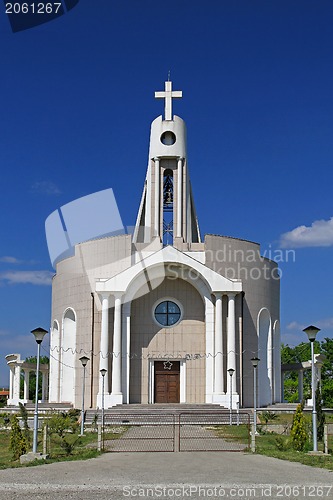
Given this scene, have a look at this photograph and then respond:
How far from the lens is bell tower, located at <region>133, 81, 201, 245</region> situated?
110 feet

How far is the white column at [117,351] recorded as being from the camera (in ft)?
96.6

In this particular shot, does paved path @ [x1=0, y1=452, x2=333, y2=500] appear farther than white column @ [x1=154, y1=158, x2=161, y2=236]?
No

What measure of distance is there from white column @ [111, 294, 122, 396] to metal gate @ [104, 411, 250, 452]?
2.08 m

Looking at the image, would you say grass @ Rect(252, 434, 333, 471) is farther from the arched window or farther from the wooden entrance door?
the arched window

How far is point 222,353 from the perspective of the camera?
30.3 meters

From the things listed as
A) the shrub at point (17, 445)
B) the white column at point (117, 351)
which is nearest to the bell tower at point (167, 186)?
the white column at point (117, 351)

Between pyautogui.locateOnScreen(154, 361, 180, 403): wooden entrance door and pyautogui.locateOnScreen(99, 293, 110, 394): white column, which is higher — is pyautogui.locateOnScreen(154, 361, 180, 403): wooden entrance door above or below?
below

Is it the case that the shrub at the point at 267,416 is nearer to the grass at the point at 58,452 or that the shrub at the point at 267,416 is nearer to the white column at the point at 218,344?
the white column at the point at 218,344

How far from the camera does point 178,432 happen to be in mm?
19500

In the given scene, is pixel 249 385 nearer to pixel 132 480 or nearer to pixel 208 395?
pixel 208 395

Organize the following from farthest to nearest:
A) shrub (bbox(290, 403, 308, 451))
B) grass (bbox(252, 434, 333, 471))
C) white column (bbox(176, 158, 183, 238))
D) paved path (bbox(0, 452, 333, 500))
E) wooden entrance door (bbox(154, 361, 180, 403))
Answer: white column (bbox(176, 158, 183, 238)) < wooden entrance door (bbox(154, 361, 180, 403)) < shrub (bbox(290, 403, 308, 451)) < grass (bbox(252, 434, 333, 471)) < paved path (bbox(0, 452, 333, 500))

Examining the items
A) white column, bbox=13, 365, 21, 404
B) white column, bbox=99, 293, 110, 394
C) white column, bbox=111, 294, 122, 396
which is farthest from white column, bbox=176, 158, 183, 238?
white column, bbox=13, 365, 21, 404

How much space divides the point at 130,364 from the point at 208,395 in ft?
12.6

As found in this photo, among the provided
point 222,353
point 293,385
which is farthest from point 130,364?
point 293,385
